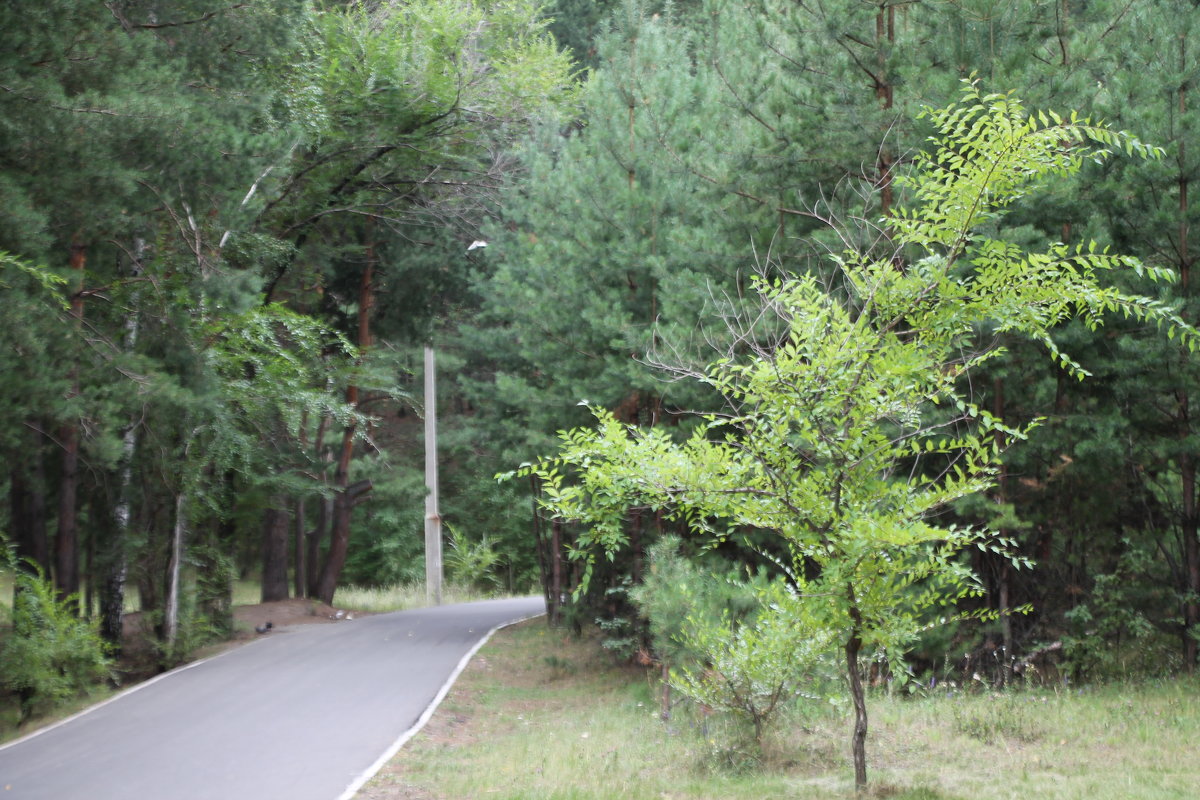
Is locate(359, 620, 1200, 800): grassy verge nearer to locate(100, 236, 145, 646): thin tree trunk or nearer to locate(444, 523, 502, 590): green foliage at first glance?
locate(100, 236, 145, 646): thin tree trunk

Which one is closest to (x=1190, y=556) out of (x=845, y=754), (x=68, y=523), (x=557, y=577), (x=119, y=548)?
(x=845, y=754)

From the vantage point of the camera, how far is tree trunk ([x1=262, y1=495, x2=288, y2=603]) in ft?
76.8

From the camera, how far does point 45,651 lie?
39.3ft

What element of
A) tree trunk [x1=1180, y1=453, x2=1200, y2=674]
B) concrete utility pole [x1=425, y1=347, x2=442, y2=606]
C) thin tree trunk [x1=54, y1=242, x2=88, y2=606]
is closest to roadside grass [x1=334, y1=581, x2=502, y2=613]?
concrete utility pole [x1=425, y1=347, x2=442, y2=606]

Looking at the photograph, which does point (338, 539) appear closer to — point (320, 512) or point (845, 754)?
point (320, 512)

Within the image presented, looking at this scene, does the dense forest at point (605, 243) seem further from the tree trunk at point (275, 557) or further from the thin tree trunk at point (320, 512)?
the thin tree trunk at point (320, 512)

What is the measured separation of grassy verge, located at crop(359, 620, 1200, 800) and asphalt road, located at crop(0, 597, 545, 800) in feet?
2.06

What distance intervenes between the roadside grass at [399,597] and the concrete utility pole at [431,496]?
528mm

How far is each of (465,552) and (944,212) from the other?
28599 mm

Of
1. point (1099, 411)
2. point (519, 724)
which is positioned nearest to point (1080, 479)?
point (1099, 411)

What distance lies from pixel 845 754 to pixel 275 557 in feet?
59.4

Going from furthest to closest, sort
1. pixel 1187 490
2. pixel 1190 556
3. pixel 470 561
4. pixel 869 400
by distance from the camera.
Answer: pixel 470 561
pixel 1190 556
pixel 1187 490
pixel 869 400

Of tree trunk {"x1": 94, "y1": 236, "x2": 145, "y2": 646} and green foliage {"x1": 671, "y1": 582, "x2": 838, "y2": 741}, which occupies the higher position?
tree trunk {"x1": 94, "y1": 236, "x2": 145, "y2": 646}

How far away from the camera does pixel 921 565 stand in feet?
21.1
